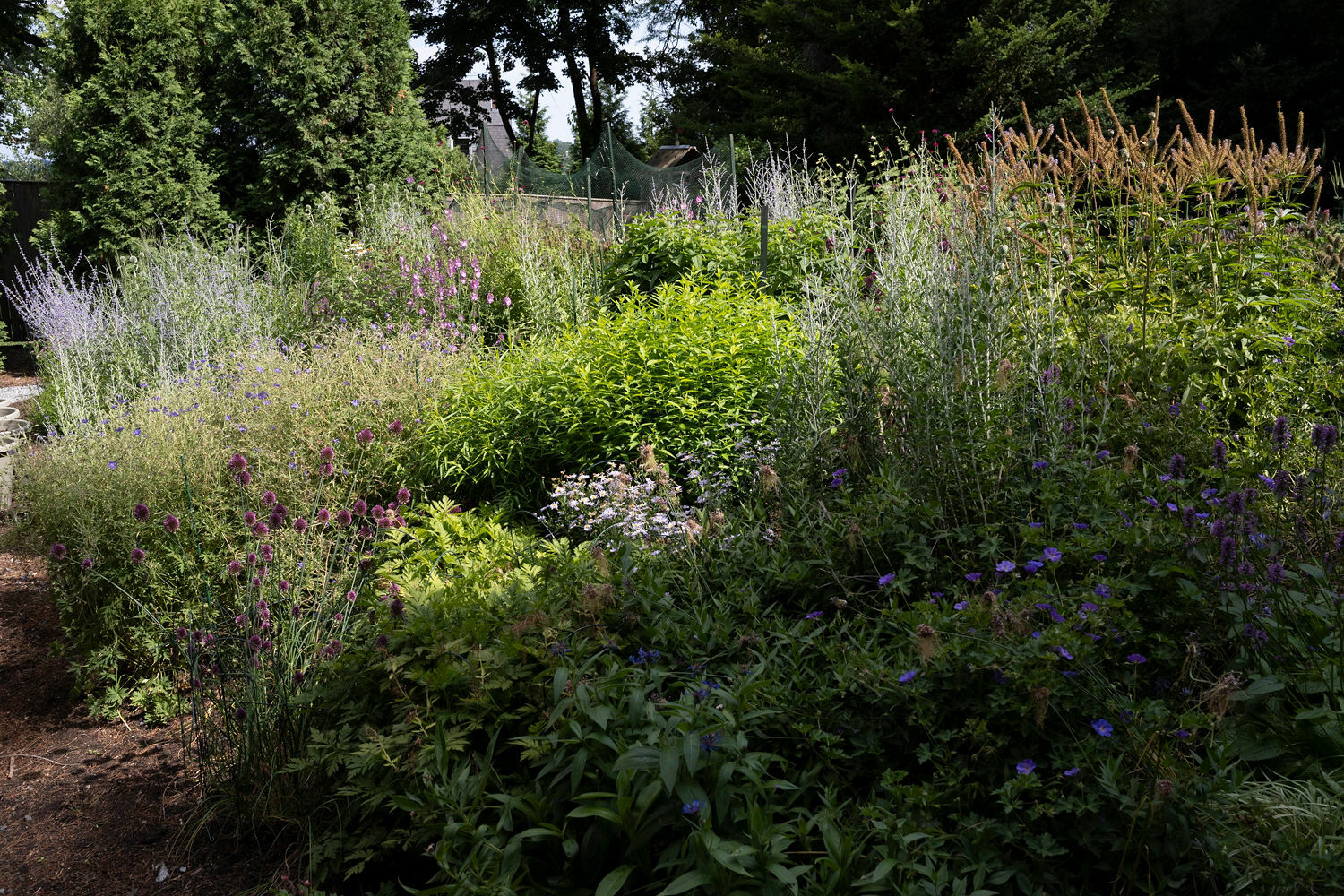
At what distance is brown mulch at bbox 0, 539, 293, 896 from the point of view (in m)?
2.50

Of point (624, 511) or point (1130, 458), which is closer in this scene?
point (1130, 458)

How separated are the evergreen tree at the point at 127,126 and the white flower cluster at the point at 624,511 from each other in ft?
28.8

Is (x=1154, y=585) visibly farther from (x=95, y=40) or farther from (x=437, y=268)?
(x=95, y=40)

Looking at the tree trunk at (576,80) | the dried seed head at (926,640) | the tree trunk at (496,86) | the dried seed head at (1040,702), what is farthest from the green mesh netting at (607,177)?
the tree trunk at (496,86)

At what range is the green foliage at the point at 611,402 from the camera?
4301 mm

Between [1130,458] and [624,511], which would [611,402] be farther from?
[1130,458]

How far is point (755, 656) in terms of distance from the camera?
229cm

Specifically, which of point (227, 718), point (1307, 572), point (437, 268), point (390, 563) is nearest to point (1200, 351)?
point (1307, 572)

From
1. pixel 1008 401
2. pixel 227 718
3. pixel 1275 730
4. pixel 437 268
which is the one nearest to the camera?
pixel 1275 730

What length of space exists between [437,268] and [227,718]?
4.95 meters

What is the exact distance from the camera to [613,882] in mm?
1710

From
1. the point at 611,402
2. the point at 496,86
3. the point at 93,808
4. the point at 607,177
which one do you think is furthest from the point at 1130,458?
the point at 496,86

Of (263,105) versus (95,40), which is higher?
(95,40)

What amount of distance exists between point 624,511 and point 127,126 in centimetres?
1041
